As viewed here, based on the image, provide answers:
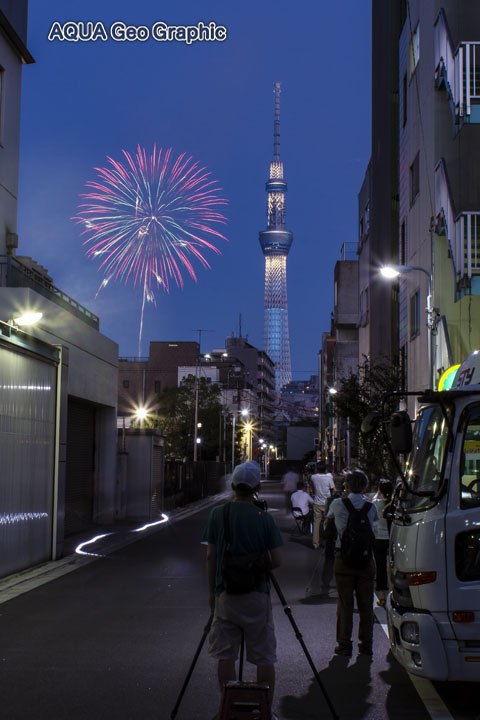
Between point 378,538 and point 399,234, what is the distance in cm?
2299

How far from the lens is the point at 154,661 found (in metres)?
8.20

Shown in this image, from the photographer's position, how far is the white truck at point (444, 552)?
20.3ft

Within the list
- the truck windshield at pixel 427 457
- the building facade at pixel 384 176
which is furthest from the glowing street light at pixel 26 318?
the building facade at pixel 384 176

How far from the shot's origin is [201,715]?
639 centimetres

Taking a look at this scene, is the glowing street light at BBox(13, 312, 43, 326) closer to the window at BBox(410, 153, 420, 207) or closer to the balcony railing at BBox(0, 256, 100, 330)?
the balcony railing at BBox(0, 256, 100, 330)

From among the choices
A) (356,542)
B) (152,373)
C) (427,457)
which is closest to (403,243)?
(356,542)

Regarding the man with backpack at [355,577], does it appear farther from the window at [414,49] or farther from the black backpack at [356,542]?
the window at [414,49]

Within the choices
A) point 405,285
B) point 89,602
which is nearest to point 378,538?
point 89,602

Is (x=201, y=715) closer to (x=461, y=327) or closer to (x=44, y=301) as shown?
(x=44, y=301)

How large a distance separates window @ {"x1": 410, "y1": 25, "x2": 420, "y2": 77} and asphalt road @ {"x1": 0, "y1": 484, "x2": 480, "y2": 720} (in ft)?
64.1

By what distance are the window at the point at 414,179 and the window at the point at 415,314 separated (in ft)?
10.5

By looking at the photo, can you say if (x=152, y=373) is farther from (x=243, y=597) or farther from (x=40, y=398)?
(x=243, y=597)

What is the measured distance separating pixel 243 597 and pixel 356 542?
315 cm

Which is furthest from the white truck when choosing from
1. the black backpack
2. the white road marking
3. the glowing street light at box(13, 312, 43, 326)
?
the glowing street light at box(13, 312, 43, 326)
